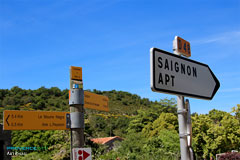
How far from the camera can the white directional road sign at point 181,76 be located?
2.72 meters

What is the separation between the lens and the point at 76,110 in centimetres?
534

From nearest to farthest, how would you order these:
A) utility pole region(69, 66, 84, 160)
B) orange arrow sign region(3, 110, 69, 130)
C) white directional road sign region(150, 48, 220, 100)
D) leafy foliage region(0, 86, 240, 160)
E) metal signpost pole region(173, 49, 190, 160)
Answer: white directional road sign region(150, 48, 220, 100) → metal signpost pole region(173, 49, 190, 160) → orange arrow sign region(3, 110, 69, 130) → utility pole region(69, 66, 84, 160) → leafy foliage region(0, 86, 240, 160)

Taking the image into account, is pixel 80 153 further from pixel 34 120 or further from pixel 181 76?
pixel 181 76

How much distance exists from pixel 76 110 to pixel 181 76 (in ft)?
9.08

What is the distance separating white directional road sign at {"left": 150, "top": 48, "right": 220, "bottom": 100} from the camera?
2.72 meters

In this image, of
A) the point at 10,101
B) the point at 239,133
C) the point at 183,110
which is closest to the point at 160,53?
the point at 183,110

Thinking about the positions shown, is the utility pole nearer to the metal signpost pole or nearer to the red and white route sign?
the red and white route sign

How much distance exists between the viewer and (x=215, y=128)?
32219 mm

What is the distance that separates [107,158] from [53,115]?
19429 mm

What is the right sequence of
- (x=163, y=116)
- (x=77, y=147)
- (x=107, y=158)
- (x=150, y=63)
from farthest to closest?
(x=163, y=116)
(x=107, y=158)
(x=77, y=147)
(x=150, y=63)

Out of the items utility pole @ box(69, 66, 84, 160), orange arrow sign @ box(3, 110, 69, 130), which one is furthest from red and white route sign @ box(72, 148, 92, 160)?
orange arrow sign @ box(3, 110, 69, 130)

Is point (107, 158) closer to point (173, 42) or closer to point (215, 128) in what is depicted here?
point (215, 128)

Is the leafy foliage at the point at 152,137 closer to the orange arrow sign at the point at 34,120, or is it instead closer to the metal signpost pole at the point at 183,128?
the orange arrow sign at the point at 34,120

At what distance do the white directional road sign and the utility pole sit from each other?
263 cm
